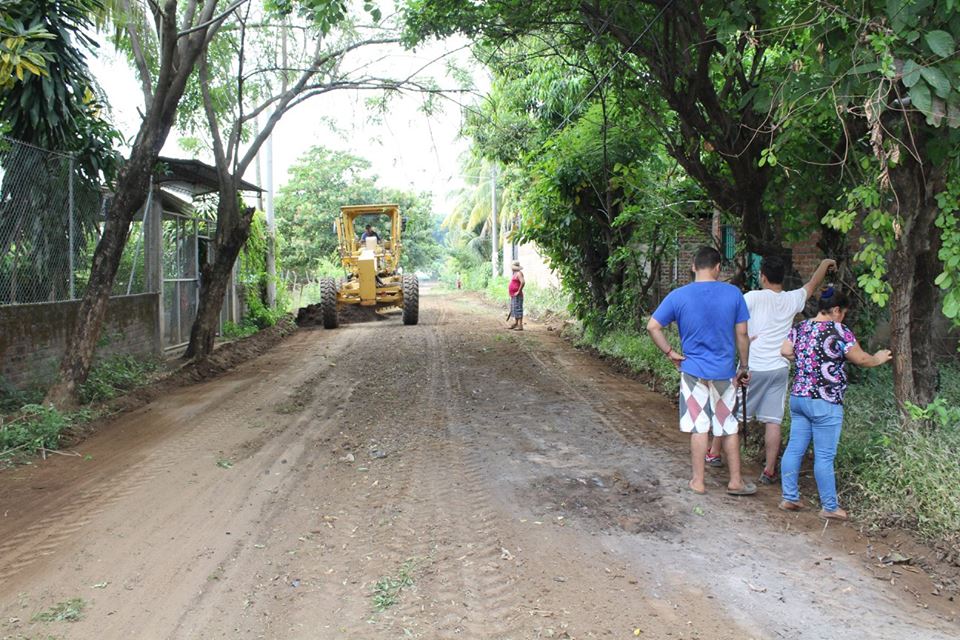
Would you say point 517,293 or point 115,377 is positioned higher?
point 517,293

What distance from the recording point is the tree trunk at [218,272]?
12062mm

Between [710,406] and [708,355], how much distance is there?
39 cm

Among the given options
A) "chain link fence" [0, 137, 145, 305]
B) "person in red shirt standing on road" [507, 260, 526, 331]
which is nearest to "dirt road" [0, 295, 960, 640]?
"chain link fence" [0, 137, 145, 305]

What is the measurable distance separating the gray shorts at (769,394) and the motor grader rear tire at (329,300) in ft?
46.2

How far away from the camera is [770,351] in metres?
5.68

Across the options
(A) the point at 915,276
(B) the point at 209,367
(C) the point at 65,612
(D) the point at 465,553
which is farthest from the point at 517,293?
(C) the point at 65,612

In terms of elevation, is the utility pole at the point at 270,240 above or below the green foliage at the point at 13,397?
above

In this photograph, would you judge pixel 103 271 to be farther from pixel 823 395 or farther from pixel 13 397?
pixel 823 395

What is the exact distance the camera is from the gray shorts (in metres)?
5.54

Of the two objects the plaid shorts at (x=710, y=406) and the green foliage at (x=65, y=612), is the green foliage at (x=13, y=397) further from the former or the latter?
the plaid shorts at (x=710, y=406)

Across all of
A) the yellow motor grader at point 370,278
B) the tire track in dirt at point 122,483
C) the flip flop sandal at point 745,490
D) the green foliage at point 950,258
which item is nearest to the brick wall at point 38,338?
the tire track in dirt at point 122,483

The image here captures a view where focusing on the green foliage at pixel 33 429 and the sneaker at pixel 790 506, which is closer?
the sneaker at pixel 790 506

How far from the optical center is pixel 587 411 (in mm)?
8219

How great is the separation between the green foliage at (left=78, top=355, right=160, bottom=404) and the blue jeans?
7430mm
